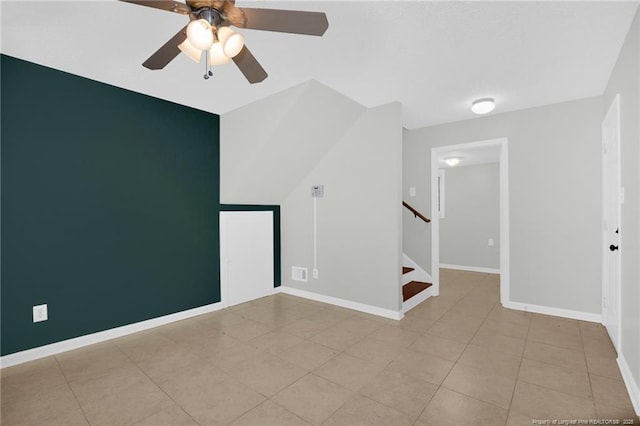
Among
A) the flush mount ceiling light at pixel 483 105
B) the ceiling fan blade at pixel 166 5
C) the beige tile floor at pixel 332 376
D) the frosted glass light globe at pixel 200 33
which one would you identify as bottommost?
the beige tile floor at pixel 332 376

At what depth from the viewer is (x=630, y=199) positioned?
1.96m

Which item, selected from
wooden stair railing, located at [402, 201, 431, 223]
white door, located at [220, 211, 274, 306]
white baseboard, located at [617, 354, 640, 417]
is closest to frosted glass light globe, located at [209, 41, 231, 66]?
white door, located at [220, 211, 274, 306]

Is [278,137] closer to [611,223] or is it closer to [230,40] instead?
[230,40]

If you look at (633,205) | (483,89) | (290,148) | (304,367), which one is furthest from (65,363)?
(483,89)

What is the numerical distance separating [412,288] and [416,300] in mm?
194

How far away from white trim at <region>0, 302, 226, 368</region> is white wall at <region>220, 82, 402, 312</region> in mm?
1394

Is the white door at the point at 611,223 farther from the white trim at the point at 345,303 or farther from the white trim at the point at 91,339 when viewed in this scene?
the white trim at the point at 91,339

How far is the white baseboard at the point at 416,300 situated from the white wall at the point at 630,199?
177cm

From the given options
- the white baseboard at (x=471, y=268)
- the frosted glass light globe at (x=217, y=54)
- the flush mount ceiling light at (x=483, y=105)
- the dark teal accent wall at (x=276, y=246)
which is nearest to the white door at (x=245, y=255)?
the dark teal accent wall at (x=276, y=246)

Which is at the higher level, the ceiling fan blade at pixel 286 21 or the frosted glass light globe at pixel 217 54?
the ceiling fan blade at pixel 286 21

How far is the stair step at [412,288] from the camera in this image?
12.0 ft

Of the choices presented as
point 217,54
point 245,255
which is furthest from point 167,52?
point 245,255

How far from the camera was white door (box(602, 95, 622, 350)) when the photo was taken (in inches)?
95.0

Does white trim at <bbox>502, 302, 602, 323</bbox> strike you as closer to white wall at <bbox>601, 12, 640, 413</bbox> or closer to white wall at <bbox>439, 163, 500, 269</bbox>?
white wall at <bbox>601, 12, 640, 413</bbox>
